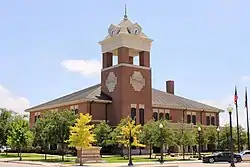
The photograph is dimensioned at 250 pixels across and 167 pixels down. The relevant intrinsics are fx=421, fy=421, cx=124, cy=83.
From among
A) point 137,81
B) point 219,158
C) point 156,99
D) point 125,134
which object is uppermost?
point 137,81

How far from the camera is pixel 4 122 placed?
65625 mm

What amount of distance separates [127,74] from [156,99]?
1022cm

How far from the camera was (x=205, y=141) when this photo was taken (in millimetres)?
65000

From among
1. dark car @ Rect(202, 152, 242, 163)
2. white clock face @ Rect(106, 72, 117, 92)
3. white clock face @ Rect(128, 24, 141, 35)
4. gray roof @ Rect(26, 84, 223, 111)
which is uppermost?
white clock face @ Rect(128, 24, 141, 35)

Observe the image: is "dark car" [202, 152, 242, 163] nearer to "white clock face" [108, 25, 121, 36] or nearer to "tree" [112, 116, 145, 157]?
"tree" [112, 116, 145, 157]

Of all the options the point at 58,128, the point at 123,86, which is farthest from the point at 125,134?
the point at 123,86

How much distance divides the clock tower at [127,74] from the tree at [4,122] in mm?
15576

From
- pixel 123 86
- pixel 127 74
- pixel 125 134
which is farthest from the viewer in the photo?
pixel 127 74

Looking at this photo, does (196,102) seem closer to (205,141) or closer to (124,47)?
(205,141)

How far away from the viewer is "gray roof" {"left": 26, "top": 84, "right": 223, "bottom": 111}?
66.5 meters

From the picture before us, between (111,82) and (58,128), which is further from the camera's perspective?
(111,82)

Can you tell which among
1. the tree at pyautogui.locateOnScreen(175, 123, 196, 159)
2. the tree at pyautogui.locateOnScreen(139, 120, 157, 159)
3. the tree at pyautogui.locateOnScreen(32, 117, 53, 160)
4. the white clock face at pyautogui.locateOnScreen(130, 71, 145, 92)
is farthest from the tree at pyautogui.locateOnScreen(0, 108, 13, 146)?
the tree at pyautogui.locateOnScreen(175, 123, 196, 159)

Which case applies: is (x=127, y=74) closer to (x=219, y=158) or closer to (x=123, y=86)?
(x=123, y=86)

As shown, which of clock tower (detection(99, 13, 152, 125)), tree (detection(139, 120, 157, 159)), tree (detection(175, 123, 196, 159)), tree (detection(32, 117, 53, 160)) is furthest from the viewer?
clock tower (detection(99, 13, 152, 125))
